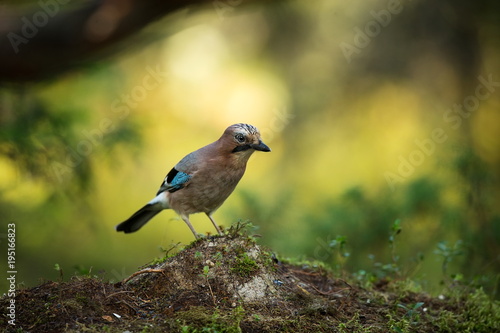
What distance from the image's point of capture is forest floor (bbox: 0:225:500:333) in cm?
451

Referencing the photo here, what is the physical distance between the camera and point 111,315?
4.63 m

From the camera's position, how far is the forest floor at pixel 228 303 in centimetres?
451

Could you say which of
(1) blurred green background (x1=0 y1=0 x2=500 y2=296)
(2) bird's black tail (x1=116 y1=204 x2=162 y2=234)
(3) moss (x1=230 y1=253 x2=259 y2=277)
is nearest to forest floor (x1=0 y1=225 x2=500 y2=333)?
(3) moss (x1=230 y1=253 x2=259 y2=277)

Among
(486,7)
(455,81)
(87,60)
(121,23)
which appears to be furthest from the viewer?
(455,81)

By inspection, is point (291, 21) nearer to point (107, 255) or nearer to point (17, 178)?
point (107, 255)

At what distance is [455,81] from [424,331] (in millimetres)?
8994

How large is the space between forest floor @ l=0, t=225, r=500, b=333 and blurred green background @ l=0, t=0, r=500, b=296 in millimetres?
790

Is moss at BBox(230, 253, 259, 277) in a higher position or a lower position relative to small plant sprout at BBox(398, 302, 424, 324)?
higher

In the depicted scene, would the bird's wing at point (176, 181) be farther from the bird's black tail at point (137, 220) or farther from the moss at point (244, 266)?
the moss at point (244, 266)

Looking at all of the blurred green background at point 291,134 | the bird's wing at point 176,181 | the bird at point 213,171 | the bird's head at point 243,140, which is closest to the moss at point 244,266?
the bird at point 213,171

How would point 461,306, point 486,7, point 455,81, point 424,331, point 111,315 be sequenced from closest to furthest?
point 111,315, point 424,331, point 461,306, point 486,7, point 455,81

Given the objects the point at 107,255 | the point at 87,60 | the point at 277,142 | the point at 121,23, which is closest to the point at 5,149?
the point at 87,60

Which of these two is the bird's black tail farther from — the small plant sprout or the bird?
the small plant sprout

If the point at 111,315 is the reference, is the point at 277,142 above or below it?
above
